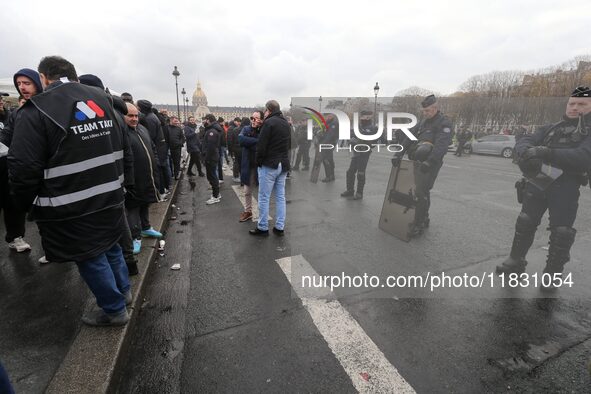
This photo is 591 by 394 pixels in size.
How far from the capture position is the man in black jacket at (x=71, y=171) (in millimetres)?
1787

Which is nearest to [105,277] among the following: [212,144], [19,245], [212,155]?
[19,245]

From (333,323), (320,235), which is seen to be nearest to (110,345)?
(333,323)

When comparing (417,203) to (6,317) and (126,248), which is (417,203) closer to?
(126,248)

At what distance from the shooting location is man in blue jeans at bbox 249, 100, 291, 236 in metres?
4.30

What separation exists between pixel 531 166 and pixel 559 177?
0.87ft

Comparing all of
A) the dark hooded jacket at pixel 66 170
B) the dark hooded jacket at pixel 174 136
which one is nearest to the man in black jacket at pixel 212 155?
the dark hooded jacket at pixel 174 136

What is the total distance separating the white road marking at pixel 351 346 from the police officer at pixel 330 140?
239cm

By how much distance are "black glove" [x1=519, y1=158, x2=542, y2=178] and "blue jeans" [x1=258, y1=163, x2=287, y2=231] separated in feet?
9.13

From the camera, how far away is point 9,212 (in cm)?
361

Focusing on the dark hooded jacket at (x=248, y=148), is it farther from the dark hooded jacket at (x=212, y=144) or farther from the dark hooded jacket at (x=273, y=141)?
the dark hooded jacket at (x=212, y=144)

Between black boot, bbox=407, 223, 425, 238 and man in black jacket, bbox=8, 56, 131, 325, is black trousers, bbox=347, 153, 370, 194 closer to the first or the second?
black boot, bbox=407, 223, 425, 238

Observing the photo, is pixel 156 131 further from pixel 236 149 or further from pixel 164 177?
pixel 236 149

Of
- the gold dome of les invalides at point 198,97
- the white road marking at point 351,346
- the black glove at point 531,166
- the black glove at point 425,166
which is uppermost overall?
the gold dome of les invalides at point 198,97

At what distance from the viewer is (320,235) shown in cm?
464
